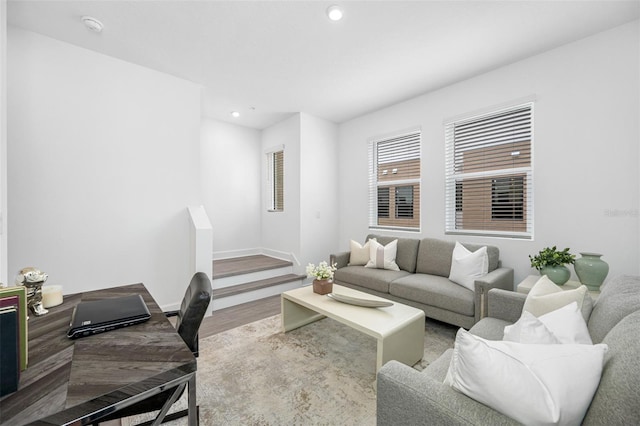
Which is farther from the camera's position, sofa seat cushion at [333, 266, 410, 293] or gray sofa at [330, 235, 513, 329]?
sofa seat cushion at [333, 266, 410, 293]

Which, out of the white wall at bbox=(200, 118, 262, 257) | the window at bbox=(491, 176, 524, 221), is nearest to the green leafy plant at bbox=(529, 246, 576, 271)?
the window at bbox=(491, 176, 524, 221)

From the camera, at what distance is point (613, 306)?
1271mm

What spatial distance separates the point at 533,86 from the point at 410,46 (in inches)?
55.5

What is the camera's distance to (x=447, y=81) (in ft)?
10.6

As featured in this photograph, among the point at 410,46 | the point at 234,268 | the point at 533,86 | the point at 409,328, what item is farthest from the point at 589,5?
the point at 234,268

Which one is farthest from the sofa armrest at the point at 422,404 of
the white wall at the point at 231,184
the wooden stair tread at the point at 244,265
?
the white wall at the point at 231,184

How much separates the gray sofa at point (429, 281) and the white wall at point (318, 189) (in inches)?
30.7

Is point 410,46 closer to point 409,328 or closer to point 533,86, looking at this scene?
point 533,86

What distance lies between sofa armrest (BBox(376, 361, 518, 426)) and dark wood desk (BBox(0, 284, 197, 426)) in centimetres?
76

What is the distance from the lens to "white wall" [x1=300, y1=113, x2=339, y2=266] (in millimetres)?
4285

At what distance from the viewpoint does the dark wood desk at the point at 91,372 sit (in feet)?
2.31

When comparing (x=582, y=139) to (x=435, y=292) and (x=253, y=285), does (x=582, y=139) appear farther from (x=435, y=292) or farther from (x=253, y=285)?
(x=253, y=285)

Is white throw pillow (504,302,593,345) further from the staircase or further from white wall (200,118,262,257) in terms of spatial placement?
white wall (200,118,262,257)

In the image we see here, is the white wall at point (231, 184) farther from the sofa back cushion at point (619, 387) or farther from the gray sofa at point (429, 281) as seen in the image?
the sofa back cushion at point (619, 387)
